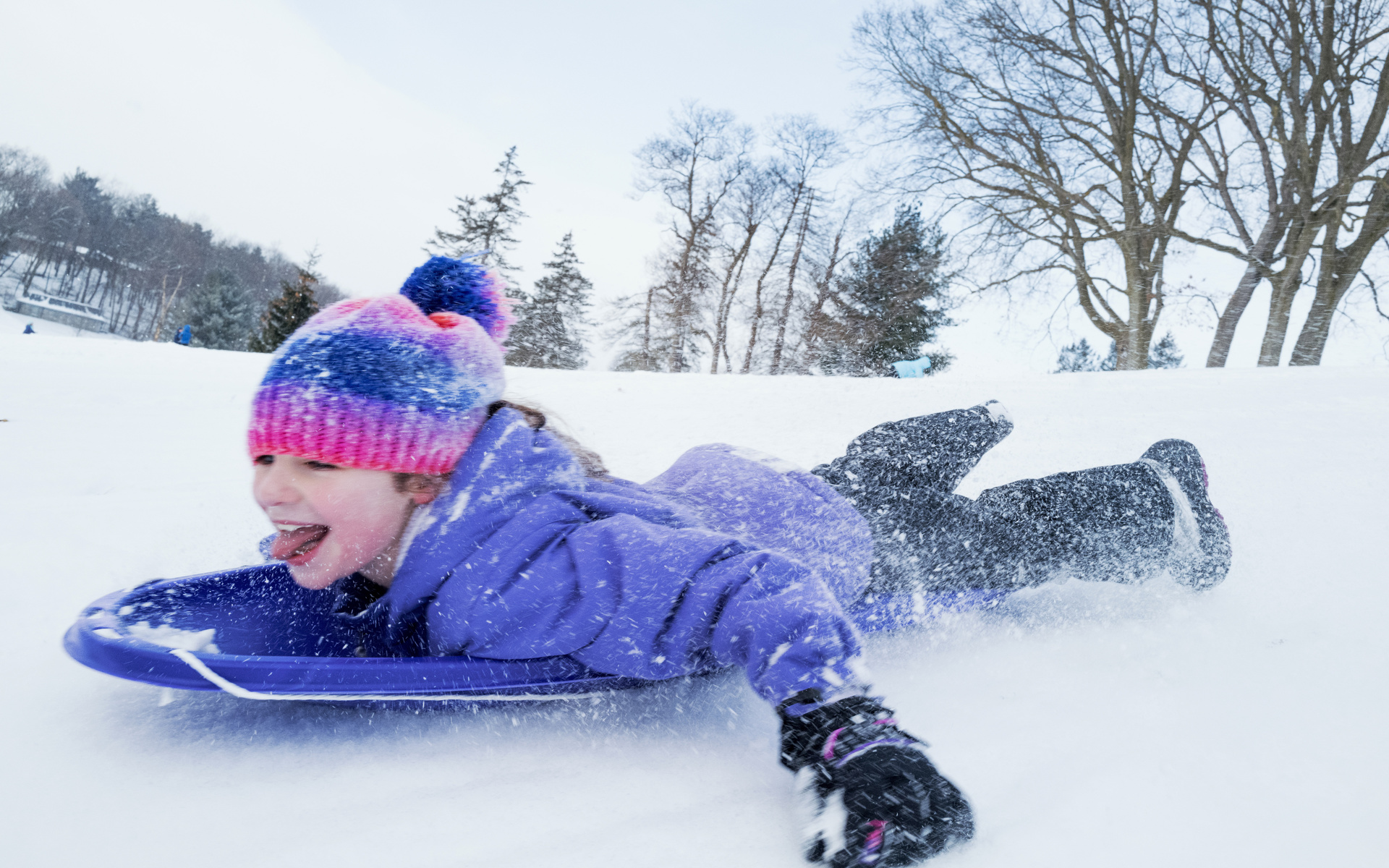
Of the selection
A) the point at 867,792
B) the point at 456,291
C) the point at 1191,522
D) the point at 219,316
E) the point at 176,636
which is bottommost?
the point at 176,636

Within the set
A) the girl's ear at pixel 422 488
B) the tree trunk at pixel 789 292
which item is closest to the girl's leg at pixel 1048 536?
the girl's ear at pixel 422 488

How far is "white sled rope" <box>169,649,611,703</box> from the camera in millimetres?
923

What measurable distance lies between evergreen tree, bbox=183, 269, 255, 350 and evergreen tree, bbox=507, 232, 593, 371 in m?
15.2

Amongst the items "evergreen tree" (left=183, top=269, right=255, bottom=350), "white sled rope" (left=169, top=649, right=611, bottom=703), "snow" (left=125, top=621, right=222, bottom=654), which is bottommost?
"snow" (left=125, top=621, right=222, bottom=654)

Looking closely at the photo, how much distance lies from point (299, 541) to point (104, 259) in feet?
179

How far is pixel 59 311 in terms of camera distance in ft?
114

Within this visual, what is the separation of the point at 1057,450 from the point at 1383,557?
4.67ft

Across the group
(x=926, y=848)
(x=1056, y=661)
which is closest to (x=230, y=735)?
(x=926, y=848)

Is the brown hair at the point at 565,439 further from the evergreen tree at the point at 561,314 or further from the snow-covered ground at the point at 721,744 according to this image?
the evergreen tree at the point at 561,314

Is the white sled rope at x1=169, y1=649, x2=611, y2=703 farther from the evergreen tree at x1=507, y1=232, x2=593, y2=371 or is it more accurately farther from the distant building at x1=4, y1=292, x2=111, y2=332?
the distant building at x1=4, y1=292, x2=111, y2=332

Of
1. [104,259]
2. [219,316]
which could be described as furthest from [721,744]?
[104,259]

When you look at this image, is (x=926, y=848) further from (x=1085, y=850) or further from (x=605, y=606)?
(x=605, y=606)

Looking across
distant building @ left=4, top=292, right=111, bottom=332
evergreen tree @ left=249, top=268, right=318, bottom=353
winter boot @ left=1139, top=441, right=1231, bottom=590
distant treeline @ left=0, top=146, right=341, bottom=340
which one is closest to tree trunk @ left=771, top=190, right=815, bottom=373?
evergreen tree @ left=249, top=268, right=318, bottom=353

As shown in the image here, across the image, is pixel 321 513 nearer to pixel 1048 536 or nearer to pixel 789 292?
pixel 1048 536
